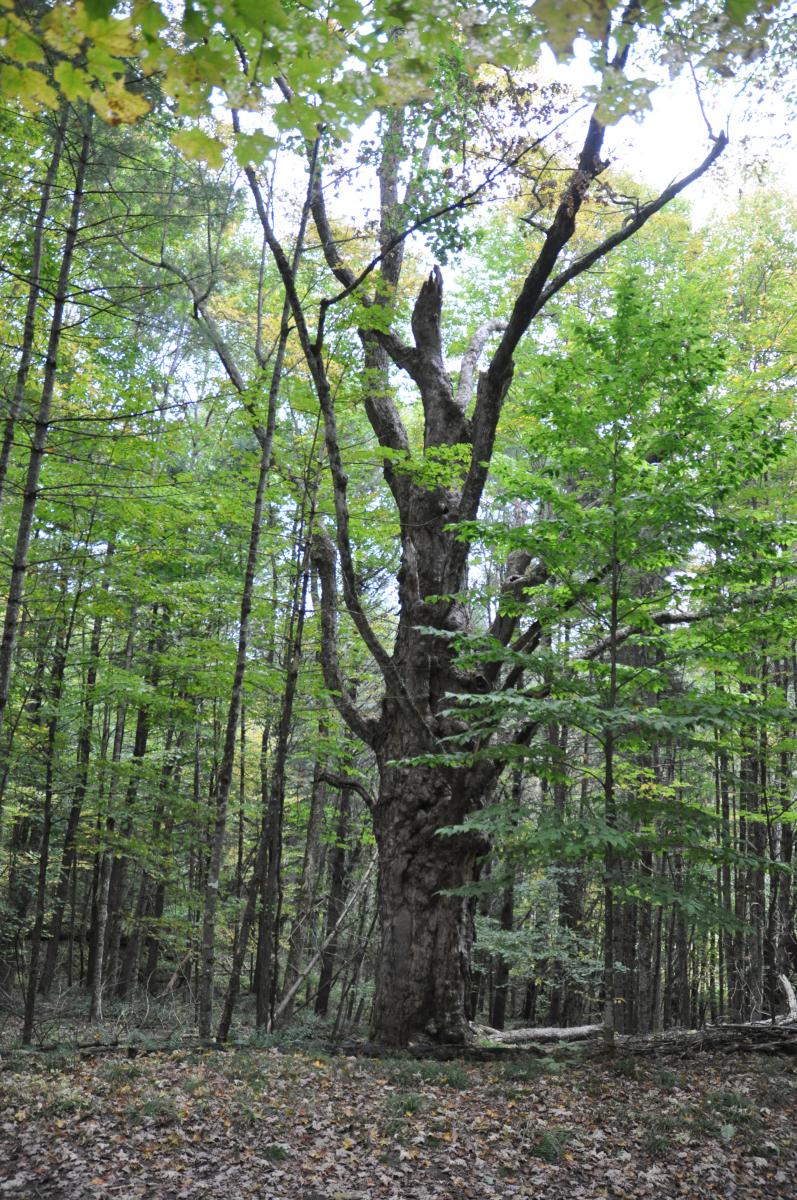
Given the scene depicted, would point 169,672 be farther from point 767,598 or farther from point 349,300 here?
point 767,598

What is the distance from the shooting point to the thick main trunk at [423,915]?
26.1ft

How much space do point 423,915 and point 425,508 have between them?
15.2 feet

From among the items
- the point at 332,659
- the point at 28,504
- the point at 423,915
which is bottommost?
the point at 423,915

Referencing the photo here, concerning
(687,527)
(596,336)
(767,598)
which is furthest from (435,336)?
(767,598)

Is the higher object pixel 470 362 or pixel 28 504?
pixel 470 362

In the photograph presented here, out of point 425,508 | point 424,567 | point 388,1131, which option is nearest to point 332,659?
point 424,567

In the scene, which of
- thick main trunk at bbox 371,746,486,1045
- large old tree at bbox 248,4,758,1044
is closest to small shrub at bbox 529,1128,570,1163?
large old tree at bbox 248,4,758,1044

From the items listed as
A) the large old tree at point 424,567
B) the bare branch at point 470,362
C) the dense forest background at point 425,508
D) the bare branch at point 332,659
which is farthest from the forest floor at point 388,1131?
the bare branch at point 470,362

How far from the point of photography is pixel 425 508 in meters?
9.75

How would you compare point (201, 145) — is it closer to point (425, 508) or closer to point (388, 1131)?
point (388, 1131)

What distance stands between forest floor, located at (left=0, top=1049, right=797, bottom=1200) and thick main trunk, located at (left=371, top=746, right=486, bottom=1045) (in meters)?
1.27

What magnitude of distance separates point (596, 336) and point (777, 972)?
8.57 m

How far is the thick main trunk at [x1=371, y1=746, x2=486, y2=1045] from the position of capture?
26.1 ft

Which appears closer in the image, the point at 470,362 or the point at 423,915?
the point at 423,915
